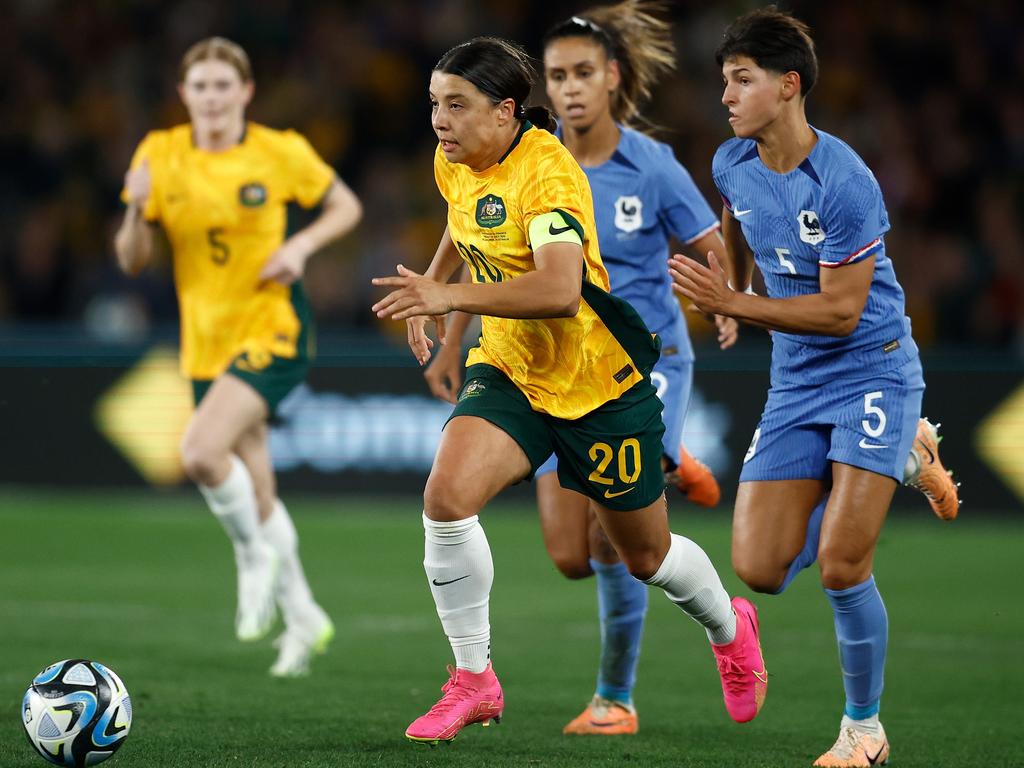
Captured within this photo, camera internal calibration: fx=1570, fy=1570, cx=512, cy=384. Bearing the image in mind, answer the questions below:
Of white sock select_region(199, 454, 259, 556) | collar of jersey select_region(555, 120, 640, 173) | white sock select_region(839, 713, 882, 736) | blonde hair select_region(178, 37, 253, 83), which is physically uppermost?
blonde hair select_region(178, 37, 253, 83)

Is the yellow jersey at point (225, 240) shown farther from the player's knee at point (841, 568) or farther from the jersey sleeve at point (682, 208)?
the player's knee at point (841, 568)

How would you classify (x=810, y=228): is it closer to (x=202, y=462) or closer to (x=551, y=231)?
(x=551, y=231)

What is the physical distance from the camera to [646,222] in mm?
6223

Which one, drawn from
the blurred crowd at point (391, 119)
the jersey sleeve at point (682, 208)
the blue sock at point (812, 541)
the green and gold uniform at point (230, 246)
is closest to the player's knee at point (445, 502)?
the blue sock at point (812, 541)

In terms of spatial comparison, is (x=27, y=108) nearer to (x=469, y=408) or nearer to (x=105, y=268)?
(x=105, y=268)

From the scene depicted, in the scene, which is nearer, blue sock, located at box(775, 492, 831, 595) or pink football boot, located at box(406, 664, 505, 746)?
pink football boot, located at box(406, 664, 505, 746)

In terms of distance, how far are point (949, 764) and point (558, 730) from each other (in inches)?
57.5

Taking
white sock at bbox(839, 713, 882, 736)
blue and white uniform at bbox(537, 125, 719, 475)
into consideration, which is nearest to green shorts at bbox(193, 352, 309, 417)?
blue and white uniform at bbox(537, 125, 719, 475)

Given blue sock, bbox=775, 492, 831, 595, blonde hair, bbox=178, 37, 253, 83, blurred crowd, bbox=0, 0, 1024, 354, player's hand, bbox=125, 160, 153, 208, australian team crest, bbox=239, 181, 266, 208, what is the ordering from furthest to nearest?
blurred crowd, bbox=0, 0, 1024, 354
australian team crest, bbox=239, 181, 266, 208
blonde hair, bbox=178, 37, 253, 83
player's hand, bbox=125, 160, 153, 208
blue sock, bbox=775, 492, 831, 595

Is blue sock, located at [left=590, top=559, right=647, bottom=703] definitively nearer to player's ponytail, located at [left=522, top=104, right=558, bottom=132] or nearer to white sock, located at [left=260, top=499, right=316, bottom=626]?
player's ponytail, located at [left=522, top=104, right=558, bottom=132]

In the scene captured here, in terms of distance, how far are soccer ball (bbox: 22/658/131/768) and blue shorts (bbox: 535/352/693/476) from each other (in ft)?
6.82

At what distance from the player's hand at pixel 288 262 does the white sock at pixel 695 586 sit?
9.25 ft

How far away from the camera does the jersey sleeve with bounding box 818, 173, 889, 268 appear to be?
510 cm

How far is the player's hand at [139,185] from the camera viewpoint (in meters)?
7.56
